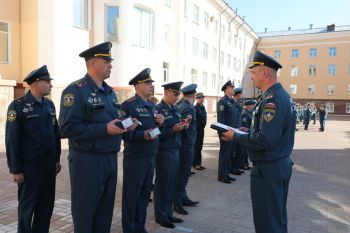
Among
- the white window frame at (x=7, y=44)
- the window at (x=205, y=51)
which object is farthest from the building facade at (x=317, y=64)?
the white window frame at (x=7, y=44)

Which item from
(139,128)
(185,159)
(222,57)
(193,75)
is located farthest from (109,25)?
(222,57)

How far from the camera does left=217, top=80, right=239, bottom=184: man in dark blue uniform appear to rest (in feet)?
22.5

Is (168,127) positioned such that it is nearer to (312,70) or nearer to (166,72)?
(166,72)

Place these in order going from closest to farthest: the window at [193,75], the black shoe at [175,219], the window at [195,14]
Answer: the black shoe at [175,219] < the window at [195,14] < the window at [193,75]

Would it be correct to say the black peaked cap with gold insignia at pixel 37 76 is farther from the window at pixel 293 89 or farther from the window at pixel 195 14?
the window at pixel 293 89

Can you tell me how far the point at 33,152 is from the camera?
11.0ft

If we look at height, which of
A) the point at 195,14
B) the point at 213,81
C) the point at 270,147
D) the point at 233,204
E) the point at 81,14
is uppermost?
the point at 195,14

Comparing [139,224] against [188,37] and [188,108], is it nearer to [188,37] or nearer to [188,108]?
[188,108]

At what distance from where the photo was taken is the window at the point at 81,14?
14.4 metres

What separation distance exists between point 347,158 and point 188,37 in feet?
59.7

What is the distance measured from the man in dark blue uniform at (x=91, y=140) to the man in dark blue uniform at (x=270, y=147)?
1274 millimetres

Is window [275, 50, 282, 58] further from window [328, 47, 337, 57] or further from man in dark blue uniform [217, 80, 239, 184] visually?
man in dark blue uniform [217, 80, 239, 184]

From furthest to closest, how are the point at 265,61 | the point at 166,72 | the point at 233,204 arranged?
the point at 166,72, the point at 233,204, the point at 265,61

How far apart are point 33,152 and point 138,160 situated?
1148 mm
